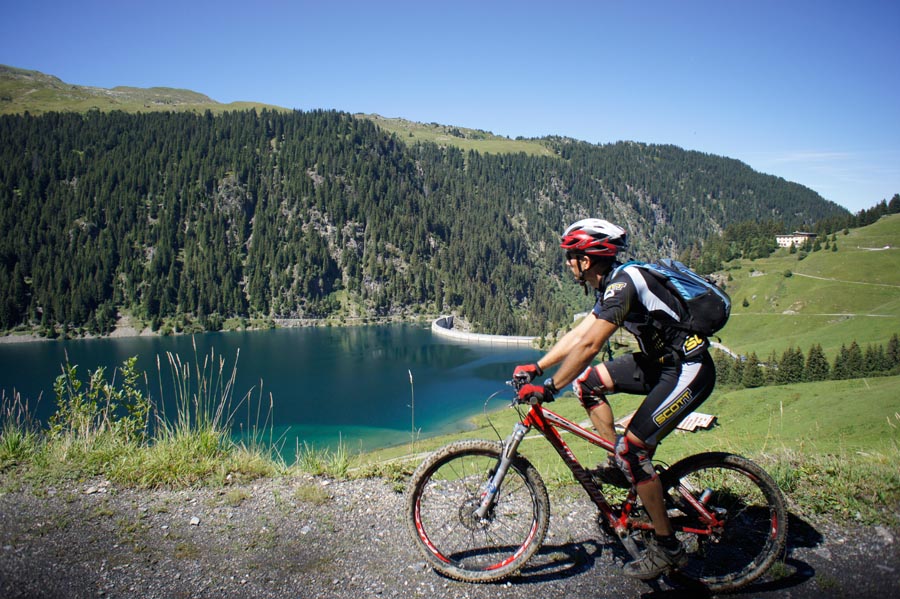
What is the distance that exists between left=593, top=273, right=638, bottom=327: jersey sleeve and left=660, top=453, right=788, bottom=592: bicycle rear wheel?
1.49 metres

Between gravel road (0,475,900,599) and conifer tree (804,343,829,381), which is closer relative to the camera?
gravel road (0,475,900,599)

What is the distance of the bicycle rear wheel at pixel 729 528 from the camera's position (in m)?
4.43

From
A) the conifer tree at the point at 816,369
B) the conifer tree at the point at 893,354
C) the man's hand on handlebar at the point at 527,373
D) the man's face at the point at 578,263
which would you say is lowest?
→ the conifer tree at the point at 816,369

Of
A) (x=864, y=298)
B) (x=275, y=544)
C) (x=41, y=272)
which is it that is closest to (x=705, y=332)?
(x=275, y=544)

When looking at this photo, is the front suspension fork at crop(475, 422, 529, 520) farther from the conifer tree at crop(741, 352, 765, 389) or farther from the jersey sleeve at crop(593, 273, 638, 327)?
the conifer tree at crop(741, 352, 765, 389)

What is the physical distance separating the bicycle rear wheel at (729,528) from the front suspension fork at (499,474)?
137 centimetres

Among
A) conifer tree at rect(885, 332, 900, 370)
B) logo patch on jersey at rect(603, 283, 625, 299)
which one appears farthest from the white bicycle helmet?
conifer tree at rect(885, 332, 900, 370)

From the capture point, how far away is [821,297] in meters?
117

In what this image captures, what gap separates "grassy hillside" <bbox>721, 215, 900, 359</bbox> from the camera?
93562 mm

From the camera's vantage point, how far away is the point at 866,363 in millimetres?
70812

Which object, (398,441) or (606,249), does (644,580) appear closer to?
(606,249)

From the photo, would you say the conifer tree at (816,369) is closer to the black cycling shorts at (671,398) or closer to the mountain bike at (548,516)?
the mountain bike at (548,516)

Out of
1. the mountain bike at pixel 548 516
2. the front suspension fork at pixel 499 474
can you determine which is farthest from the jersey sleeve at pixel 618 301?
the front suspension fork at pixel 499 474

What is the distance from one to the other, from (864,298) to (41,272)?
23159 cm
